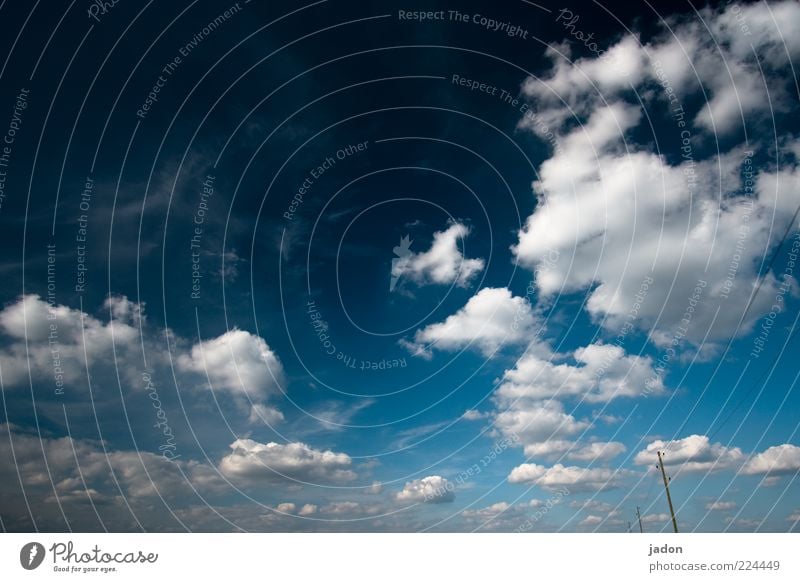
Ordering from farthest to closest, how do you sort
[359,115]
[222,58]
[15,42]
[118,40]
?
[359,115] < [222,58] < [118,40] < [15,42]

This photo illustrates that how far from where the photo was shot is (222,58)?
1041 inches

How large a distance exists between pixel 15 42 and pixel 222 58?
9067 millimetres
